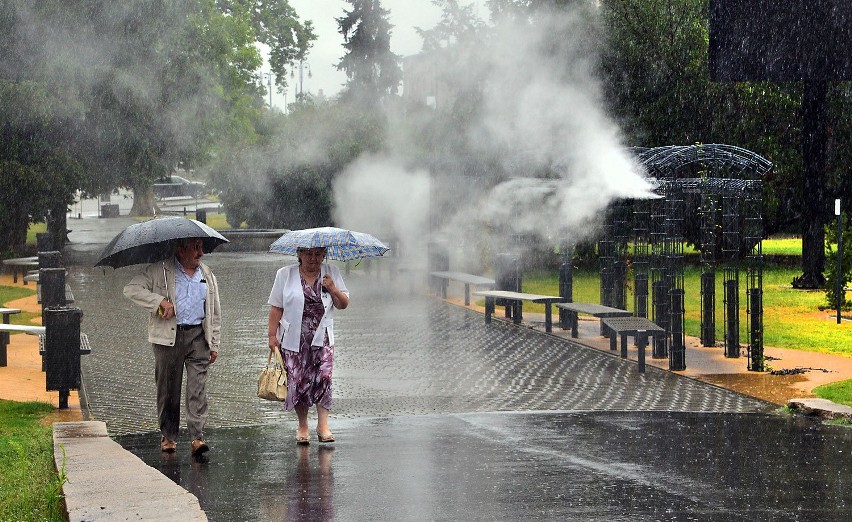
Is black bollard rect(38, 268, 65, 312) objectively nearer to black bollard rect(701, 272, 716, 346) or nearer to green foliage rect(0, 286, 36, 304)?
black bollard rect(701, 272, 716, 346)

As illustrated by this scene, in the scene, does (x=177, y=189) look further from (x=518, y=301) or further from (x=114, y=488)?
(x=114, y=488)

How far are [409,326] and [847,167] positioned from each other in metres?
15.5

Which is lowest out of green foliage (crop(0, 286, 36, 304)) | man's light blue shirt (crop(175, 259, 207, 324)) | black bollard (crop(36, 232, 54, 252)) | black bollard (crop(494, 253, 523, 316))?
green foliage (crop(0, 286, 36, 304))

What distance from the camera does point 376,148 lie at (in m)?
44.8

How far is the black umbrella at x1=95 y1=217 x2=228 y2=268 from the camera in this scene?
355 inches

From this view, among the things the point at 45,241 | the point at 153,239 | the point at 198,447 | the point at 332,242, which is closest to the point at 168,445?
the point at 198,447

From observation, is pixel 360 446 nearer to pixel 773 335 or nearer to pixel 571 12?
pixel 773 335

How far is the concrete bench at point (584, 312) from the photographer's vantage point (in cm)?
1652

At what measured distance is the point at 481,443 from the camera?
954 cm

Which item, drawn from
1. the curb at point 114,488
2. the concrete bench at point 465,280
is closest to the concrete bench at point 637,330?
the concrete bench at point 465,280

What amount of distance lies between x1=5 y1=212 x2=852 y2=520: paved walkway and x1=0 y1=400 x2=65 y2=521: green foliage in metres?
0.23

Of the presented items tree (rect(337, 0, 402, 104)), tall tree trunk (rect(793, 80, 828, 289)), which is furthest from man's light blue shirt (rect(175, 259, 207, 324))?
tree (rect(337, 0, 402, 104))

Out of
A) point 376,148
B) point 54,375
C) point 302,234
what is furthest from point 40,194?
point 302,234

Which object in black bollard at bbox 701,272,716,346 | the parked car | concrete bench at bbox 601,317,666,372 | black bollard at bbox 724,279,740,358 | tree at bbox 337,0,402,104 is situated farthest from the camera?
the parked car
